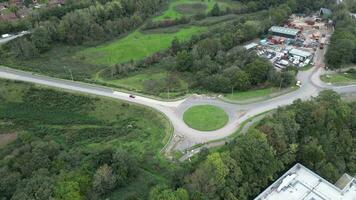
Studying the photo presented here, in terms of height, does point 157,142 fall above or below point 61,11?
below

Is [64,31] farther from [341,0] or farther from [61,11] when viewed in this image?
Answer: [341,0]

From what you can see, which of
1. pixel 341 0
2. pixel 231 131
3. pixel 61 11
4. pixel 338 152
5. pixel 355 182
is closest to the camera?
pixel 355 182

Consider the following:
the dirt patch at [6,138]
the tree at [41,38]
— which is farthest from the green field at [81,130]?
the tree at [41,38]

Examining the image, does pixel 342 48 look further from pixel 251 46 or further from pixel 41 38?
pixel 41 38

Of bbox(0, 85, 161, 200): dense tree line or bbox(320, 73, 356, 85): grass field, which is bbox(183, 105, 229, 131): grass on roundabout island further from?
bbox(320, 73, 356, 85): grass field

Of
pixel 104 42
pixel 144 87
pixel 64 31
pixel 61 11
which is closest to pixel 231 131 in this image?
pixel 144 87

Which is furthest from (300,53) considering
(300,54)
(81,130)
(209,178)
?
(81,130)
